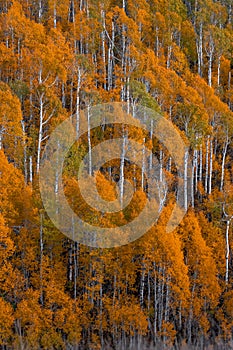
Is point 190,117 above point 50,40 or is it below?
below

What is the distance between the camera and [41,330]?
2717 centimetres

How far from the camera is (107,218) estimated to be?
30.1 meters

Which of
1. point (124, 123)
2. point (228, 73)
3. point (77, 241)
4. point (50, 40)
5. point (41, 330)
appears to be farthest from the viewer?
point (228, 73)

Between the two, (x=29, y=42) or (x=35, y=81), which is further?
(x=29, y=42)

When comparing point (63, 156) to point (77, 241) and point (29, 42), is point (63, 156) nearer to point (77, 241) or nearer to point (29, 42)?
point (77, 241)

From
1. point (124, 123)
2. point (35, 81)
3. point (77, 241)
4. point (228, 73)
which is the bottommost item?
point (77, 241)

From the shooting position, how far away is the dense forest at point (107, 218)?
2838 cm

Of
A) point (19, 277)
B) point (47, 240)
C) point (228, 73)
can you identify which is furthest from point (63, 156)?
point (228, 73)

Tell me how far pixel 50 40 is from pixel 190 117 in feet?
52.8

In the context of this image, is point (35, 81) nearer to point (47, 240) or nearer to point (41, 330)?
point (47, 240)

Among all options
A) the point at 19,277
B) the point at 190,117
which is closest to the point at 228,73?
the point at 190,117

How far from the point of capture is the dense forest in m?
28.4

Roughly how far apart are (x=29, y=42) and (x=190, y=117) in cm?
1786

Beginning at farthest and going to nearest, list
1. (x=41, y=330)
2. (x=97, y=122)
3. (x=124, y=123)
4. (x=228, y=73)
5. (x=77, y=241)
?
(x=228, y=73)
(x=97, y=122)
(x=124, y=123)
(x=77, y=241)
(x=41, y=330)
